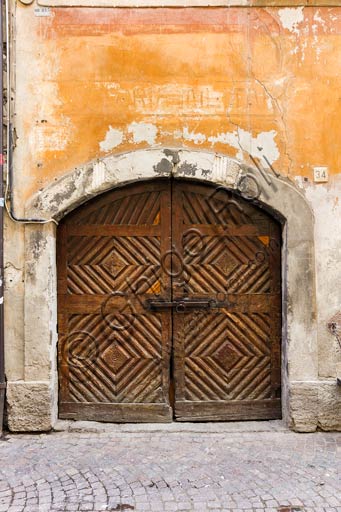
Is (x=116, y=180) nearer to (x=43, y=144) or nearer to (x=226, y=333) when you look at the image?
(x=43, y=144)

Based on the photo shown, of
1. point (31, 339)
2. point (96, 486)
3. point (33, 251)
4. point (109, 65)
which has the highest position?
point (109, 65)

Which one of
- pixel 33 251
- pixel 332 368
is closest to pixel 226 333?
pixel 332 368

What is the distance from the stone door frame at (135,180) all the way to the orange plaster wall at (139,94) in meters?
0.14

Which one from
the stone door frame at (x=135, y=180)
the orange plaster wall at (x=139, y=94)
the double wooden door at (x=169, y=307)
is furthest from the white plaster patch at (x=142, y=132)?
the double wooden door at (x=169, y=307)

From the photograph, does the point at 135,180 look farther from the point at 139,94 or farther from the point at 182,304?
the point at 182,304

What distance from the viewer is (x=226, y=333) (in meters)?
4.82

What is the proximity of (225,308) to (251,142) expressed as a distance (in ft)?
5.13

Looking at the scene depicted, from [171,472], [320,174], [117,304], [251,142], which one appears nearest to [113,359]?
[117,304]

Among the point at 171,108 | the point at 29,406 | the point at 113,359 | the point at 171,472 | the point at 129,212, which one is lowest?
the point at 171,472

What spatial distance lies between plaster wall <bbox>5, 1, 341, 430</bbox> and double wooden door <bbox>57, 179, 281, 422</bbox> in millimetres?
249

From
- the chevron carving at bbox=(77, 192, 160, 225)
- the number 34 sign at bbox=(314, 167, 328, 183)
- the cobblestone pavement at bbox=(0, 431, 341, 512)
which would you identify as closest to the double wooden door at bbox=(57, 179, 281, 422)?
the chevron carving at bbox=(77, 192, 160, 225)

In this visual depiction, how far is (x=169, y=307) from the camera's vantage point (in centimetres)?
477

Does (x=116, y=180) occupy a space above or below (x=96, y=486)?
above

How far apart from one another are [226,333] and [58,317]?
1.60 m
